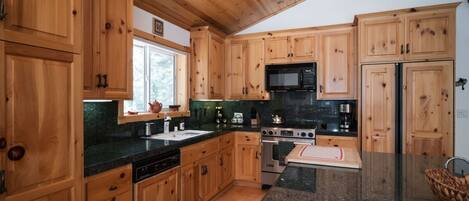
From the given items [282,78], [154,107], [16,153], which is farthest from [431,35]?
[16,153]

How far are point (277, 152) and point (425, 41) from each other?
2.16 meters

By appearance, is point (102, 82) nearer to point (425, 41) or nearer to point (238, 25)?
point (238, 25)

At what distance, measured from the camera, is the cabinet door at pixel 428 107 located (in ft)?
9.25

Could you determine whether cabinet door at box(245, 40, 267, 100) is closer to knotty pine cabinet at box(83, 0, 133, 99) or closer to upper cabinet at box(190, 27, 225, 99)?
upper cabinet at box(190, 27, 225, 99)

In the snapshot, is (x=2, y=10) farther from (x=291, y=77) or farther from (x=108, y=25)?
(x=291, y=77)

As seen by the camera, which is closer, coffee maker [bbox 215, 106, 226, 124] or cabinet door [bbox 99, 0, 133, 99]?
cabinet door [bbox 99, 0, 133, 99]

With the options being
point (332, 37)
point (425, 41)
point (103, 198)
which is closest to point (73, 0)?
point (103, 198)

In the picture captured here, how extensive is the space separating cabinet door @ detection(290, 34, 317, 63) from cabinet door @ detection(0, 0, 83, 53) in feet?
9.46

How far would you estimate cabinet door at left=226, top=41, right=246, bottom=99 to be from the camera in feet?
13.2

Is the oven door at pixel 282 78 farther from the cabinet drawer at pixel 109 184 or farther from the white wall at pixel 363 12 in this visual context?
the cabinet drawer at pixel 109 184

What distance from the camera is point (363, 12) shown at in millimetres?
3646

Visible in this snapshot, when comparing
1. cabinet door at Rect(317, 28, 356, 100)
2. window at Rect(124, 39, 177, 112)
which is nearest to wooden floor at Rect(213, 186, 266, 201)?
window at Rect(124, 39, 177, 112)

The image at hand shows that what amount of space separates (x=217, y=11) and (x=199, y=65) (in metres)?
0.76

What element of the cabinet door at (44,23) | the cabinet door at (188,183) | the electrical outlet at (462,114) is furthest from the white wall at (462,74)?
the cabinet door at (44,23)
